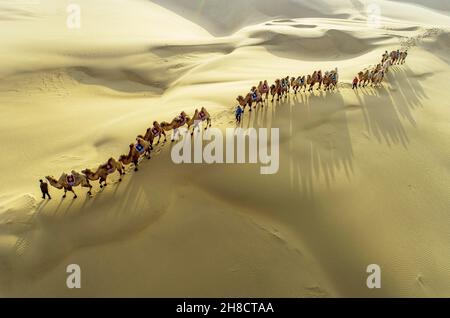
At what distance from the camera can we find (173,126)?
9117mm

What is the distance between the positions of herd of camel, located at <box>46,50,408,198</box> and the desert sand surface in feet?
1.19

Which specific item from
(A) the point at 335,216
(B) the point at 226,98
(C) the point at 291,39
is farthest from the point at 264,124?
(C) the point at 291,39

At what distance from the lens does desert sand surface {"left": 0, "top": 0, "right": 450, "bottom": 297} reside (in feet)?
22.6

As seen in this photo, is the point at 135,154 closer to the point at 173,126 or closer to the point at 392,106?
the point at 173,126

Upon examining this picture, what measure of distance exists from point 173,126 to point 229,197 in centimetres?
286

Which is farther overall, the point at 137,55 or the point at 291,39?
the point at 291,39

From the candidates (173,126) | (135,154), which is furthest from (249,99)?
(135,154)

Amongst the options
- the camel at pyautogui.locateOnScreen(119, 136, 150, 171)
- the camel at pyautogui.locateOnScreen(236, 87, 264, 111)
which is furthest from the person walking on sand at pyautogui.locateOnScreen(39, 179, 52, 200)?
the camel at pyautogui.locateOnScreen(236, 87, 264, 111)

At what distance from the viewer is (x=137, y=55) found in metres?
18.9

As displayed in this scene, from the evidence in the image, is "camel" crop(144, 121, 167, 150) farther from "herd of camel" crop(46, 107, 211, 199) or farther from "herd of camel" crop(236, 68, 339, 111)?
"herd of camel" crop(236, 68, 339, 111)

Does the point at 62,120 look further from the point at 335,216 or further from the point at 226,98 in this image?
the point at 335,216

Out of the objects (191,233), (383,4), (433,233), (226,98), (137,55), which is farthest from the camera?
(383,4)

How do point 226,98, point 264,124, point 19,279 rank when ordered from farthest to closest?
1. point 226,98
2. point 264,124
3. point 19,279

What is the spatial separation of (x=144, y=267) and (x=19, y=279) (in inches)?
109
